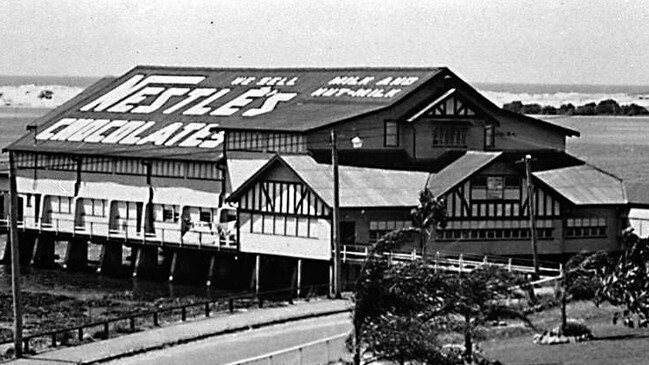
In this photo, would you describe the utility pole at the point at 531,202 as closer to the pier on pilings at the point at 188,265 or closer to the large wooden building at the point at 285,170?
the large wooden building at the point at 285,170

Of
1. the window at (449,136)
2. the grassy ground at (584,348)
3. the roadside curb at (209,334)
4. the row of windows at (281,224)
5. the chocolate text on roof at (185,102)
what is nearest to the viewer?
the grassy ground at (584,348)

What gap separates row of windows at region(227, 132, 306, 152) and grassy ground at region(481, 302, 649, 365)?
34.8 meters

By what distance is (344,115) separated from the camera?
298 ft

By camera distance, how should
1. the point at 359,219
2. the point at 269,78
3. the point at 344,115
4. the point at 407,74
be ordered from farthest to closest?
1. the point at 269,78
2. the point at 407,74
3. the point at 344,115
4. the point at 359,219

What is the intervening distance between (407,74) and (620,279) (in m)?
65.3


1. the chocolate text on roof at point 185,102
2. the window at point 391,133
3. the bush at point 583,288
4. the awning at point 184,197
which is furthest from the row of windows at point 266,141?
the bush at point 583,288

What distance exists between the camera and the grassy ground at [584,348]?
45.2m

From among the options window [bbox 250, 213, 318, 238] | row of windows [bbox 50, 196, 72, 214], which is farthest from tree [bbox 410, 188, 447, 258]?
row of windows [bbox 50, 196, 72, 214]

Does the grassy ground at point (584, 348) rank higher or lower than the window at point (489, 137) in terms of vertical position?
lower

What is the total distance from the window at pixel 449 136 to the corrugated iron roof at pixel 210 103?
106 inches

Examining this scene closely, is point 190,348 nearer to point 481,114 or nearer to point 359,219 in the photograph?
point 359,219

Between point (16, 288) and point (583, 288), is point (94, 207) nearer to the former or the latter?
point (16, 288)

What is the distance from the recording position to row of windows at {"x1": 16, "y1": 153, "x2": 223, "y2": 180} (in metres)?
93.0

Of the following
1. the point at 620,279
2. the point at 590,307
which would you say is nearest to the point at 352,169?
the point at 590,307
